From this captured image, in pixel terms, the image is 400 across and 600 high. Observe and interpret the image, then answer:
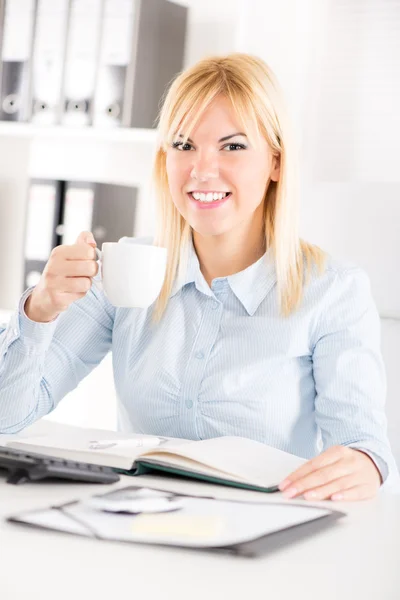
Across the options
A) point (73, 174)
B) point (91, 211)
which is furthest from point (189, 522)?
point (73, 174)

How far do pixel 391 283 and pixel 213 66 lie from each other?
68cm

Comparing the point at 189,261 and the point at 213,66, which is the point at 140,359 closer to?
the point at 189,261

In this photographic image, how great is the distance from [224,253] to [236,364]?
25 cm

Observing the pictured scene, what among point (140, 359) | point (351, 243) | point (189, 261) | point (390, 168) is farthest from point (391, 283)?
point (140, 359)

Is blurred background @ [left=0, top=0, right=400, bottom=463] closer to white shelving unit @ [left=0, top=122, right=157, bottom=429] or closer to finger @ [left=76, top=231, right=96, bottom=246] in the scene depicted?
white shelving unit @ [left=0, top=122, right=157, bottom=429]

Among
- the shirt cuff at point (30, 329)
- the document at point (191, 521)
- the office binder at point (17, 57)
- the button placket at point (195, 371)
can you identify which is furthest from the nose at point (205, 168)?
the office binder at point (17, 57)

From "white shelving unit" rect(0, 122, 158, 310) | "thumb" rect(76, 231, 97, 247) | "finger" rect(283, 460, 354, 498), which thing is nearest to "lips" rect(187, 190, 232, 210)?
"thumb" rect(76, 231, 97, 247)

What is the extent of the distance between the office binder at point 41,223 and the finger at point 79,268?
1302mm

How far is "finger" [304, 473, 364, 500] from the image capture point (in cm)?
103

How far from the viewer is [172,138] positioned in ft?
5.16

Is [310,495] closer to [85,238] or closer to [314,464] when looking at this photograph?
[314,464]

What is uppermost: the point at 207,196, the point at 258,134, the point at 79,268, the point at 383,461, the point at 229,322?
the point at 258,134

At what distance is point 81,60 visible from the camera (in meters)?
2.48

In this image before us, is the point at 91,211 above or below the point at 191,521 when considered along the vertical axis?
above
